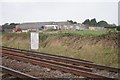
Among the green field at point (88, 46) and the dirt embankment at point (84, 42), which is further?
the dirt embankment at point (84, 42)

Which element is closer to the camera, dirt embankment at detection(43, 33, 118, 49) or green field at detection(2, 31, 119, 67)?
green field at detection(2, 31, 119, 67)

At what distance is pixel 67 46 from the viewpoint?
61.9 feet

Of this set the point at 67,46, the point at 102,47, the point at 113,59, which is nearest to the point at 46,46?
the point at 67,46

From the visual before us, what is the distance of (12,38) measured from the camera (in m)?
30.1

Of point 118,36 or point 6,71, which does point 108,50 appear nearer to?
point 118,36

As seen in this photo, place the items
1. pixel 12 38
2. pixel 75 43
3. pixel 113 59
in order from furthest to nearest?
pixel 12 38 < pixel 75 43 < pixel 113 59

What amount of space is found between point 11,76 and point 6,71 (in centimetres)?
48

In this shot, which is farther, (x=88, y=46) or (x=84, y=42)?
(x=84, y=42)

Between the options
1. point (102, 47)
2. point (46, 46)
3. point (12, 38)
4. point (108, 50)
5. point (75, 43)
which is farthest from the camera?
point (12, 38)

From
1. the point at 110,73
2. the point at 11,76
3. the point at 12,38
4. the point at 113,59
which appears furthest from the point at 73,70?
the point at 12,38

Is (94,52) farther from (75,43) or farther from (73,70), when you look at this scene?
(73,70)

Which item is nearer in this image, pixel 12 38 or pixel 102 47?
pixel 102 47

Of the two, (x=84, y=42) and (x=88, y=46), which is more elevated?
(x=84, y=42)

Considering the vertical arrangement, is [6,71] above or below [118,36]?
below
